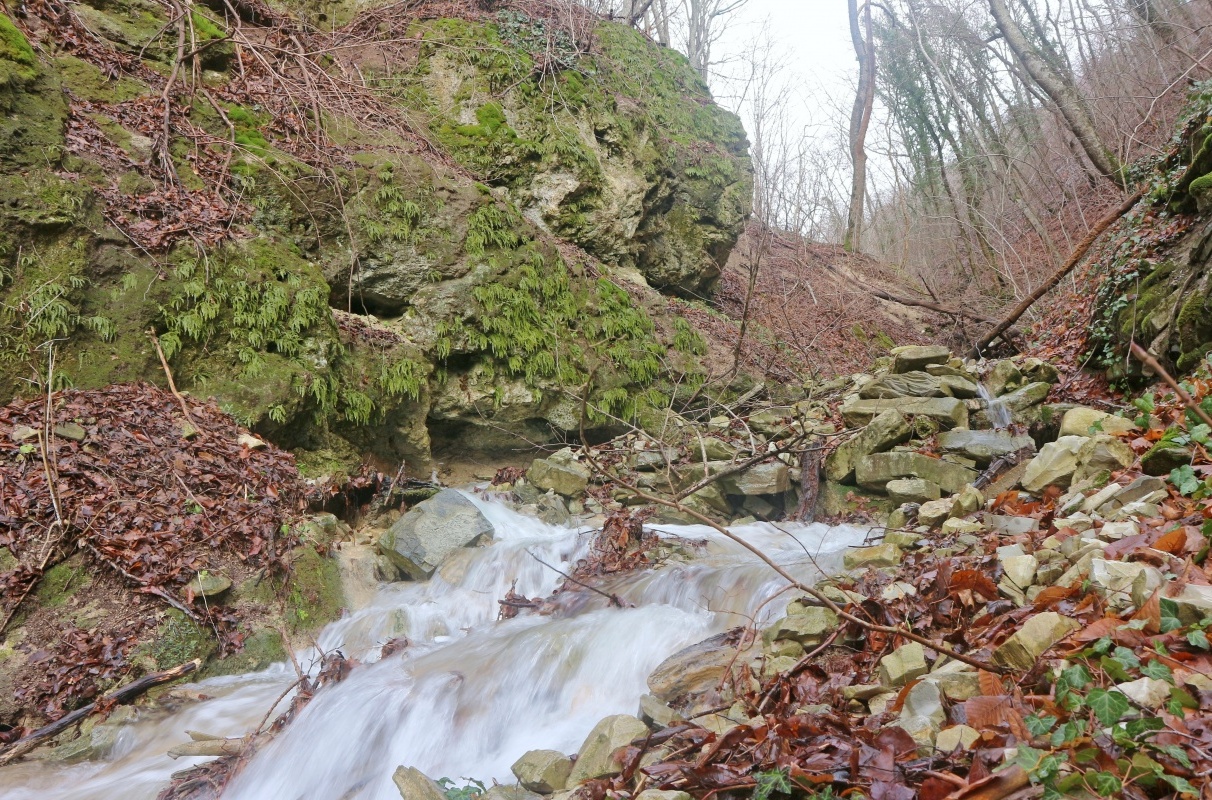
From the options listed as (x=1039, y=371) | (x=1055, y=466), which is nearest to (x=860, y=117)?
(x=1039, y=371)

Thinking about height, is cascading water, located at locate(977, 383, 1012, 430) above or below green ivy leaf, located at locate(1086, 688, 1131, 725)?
above

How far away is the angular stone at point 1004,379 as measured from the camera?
7480mm

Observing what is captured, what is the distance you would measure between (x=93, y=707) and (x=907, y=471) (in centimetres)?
667

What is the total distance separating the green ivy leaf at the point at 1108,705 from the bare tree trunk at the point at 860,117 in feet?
63.1

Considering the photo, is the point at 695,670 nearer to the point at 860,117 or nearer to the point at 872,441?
the point at 872,441

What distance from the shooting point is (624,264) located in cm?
1062

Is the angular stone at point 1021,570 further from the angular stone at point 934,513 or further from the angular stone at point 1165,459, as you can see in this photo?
the angular stone at point 934,513

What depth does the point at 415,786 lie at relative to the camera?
283 centimetres

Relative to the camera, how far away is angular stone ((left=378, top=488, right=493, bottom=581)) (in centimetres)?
596

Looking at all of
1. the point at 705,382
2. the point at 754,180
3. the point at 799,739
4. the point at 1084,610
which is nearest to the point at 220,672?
the point at 799,739

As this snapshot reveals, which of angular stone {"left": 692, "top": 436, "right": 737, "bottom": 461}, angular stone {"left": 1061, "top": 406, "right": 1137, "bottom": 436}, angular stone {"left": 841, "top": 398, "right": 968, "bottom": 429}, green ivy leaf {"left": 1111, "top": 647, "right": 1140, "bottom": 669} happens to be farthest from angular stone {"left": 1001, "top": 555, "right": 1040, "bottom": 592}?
angular stone {"left": 692, "top": 436, "right": 737, "bottom": 461}

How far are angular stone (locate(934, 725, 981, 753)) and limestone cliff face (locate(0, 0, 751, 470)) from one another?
11.3 ft

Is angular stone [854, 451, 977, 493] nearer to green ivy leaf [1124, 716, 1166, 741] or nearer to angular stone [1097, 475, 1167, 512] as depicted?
angular stone [1097, 475, 1167, 512]

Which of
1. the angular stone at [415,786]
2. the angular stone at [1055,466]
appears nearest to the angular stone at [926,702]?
the angular stone at [415,786]
